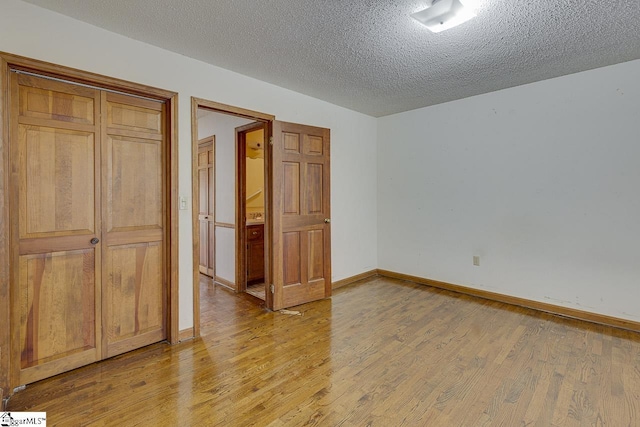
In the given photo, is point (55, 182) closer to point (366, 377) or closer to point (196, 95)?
point (196, 95)

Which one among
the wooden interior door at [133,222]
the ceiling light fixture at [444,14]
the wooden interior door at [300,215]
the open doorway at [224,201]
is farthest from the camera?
the open doorway at [224,201]

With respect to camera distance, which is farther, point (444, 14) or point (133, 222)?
point (133, 222)

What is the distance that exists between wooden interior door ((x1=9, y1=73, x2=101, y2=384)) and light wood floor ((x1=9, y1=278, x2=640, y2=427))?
27cm

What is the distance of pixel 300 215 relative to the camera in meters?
3.74

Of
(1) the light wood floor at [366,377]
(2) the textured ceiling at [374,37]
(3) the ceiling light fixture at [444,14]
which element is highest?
(2) the textured ceiling at [374,37]

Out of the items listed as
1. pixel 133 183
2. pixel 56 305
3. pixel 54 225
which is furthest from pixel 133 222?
pixel 56 305

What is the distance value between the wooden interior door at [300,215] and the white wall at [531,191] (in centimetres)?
138

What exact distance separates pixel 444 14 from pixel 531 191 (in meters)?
2.40

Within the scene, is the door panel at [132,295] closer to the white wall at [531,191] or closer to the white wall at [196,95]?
the white wall at [196,95]

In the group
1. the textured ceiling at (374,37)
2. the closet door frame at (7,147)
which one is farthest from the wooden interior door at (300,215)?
the closet door frame at (7,147)

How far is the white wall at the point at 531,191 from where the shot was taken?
3.01 meters

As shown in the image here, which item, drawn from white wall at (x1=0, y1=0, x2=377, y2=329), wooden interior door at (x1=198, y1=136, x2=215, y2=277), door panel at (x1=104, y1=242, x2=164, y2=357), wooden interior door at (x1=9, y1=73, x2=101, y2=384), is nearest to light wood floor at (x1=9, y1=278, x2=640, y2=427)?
door panel at (x1=104, y1=242, x2=164, y2=357)

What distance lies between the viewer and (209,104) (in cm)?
290

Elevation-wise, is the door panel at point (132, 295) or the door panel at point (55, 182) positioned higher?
the door panel at point (55, 182)
